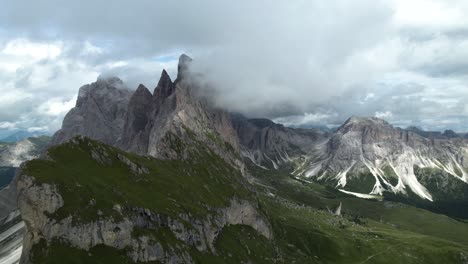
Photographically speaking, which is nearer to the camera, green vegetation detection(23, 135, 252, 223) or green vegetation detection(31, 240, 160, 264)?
green vegetation detection(31, 240, 160, 264)

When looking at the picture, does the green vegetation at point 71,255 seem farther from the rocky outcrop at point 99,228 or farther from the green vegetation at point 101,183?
the green vegetation at point 101,183

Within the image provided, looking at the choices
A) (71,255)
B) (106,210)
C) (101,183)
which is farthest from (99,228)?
(101,183)

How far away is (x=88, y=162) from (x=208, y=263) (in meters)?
60.8

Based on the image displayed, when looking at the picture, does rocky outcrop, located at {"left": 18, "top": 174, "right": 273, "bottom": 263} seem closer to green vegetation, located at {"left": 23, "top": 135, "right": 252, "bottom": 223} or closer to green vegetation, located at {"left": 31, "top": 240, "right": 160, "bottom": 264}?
green vegetation, located at {"left": 31, "top": 240, "right": 160, "bottom": 264}

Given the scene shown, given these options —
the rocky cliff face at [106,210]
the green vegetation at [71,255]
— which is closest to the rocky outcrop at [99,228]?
the rocky cliff face at [106,210]

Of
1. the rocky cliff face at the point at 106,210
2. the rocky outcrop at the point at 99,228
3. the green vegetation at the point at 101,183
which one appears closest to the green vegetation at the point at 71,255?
the rocky cliff face at the point at 106,210

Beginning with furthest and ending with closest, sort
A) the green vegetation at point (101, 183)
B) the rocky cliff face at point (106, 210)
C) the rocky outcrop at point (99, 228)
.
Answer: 1. the green vegetation at point (101, 183)
2. the rocky cliff face at point (106, 210)
3. the rocky outcrop at point (99, 228)

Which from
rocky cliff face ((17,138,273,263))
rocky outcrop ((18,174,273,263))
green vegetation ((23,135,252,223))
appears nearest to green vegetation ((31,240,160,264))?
rocky cliff face ((17,138,273,263))

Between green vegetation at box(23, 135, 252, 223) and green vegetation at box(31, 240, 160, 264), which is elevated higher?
green vegetation at box(23, 135, 252, 223)

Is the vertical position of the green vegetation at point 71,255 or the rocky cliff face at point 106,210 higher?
the rocky cliff face at point 106,210

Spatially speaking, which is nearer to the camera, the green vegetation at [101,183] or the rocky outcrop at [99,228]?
the rocky outcrop at [99,228]

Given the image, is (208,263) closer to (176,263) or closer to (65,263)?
(176,263)

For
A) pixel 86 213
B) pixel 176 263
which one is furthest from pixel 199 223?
pixel 86 213

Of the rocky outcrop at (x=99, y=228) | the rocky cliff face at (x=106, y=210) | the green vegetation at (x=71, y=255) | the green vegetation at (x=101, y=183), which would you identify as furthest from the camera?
the green vegetation at (x=101, y=183)
